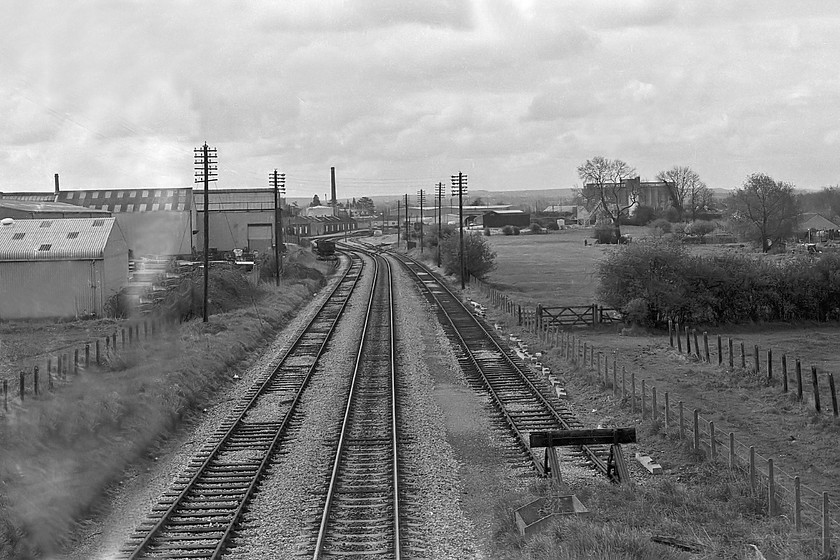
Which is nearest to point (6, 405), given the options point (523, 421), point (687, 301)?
point (523, 421)

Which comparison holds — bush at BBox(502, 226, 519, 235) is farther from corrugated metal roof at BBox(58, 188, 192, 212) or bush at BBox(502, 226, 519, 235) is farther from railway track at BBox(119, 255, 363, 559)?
railway track at BBox(119, 255, 363, 559)

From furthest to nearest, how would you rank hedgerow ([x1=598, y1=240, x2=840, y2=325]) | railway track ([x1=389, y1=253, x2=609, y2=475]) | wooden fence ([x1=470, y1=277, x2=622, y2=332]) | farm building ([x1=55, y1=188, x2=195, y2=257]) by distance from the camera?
farm building ([x1=55, y1=188, x2=195, y2=257]) < hedgerow ([x1=598, y1=240, x2=840, y2=325]) < wooden fence ([x1=470, y1=277, x2=622, y2=332]) < railway track ([x1=389, y1=253, x2=609, y2=475])

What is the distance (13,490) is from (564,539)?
25.9 feet

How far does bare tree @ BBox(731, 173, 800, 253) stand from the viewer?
84000 mm

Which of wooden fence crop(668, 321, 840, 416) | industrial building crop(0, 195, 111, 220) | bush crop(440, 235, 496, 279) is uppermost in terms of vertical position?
industrial building crop(0, 195, 111, 220)

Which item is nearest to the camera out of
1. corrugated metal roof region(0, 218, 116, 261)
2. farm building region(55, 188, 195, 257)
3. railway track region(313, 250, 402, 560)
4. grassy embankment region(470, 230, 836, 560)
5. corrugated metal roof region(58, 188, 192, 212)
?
grassy embankment region(470, 230, 836, 560)

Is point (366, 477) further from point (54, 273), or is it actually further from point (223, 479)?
point (54, 273)

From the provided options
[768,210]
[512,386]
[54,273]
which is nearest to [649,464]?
[512,386]

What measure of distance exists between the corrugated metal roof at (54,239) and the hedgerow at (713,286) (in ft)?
71.8

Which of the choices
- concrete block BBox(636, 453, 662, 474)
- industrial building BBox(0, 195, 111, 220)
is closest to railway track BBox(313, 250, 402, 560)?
concrete block BBox(636, 453, 662, 474)

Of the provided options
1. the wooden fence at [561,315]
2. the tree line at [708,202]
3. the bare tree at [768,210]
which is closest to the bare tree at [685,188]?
the tree line at [708,202]

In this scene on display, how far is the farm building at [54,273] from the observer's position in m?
37.2

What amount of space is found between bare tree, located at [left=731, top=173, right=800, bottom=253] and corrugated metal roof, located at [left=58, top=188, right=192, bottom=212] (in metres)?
51.8

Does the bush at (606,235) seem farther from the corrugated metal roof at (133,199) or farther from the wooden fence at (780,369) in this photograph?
Answer: the wooden fence at (780,369)
